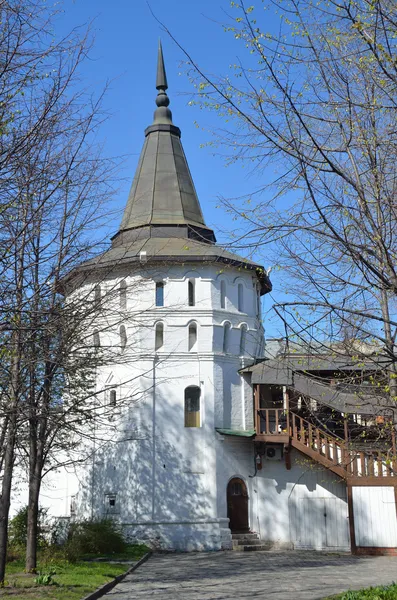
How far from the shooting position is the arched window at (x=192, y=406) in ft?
83.9

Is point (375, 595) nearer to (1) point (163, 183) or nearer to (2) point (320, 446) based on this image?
(2) point (320, 446)

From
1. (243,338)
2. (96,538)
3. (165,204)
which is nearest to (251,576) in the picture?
(96,538)

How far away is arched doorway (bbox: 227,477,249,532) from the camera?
2519cm

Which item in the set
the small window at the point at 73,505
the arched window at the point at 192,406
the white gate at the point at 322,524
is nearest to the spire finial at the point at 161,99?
the arched window at the point at 192,406

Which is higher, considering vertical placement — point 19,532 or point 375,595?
point 19,532

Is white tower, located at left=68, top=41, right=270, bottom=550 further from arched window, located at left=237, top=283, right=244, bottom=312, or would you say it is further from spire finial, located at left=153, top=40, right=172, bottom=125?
spire finial, located at left=153, top=40, right=172, bottom=125

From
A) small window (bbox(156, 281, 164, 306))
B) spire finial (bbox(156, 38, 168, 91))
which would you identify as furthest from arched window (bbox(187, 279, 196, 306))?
spire finial (bbox(156, 38, 168, 91))

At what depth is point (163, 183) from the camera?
29.9 meters

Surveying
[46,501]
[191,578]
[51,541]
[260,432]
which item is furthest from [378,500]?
[46,501]

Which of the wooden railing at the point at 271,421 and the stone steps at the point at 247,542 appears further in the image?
the wooden railing at the point at 271,421

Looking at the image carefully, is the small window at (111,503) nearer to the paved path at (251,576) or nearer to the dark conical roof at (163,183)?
the paved path at (251,576)

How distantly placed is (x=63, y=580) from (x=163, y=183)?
1953cm

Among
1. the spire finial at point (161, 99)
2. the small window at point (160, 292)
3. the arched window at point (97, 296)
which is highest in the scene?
the spire finial at point (161, 99)

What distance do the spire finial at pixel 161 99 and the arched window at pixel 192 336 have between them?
10.7m
